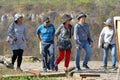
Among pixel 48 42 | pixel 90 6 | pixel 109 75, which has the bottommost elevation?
pixel 109 75

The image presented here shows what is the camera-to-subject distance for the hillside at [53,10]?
109ft

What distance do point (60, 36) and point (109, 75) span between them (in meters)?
1.86

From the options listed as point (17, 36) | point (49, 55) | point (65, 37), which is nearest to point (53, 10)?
point (49, 55)

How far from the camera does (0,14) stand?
1735 inches

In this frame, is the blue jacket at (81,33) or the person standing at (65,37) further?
the blue jacket at (81,33)

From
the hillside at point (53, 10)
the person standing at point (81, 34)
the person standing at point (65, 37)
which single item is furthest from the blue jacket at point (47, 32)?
the hillside at point (53, 10)

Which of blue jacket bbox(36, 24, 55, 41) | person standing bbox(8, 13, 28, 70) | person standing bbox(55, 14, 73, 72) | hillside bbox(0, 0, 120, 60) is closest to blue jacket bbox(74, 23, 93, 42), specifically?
person standing bbox(55, 14, 73, 72)

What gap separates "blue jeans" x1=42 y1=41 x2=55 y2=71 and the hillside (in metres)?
14.3

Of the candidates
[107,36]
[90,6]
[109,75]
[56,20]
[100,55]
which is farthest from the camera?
[90,6]

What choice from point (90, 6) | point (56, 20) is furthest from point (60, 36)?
point (90, 6)

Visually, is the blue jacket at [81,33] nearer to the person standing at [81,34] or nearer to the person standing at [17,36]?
the person standing at [81,34]

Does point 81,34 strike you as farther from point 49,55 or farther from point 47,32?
point 49,55

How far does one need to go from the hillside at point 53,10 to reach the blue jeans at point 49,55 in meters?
14.3

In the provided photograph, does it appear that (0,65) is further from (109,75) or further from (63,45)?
(109,75)
